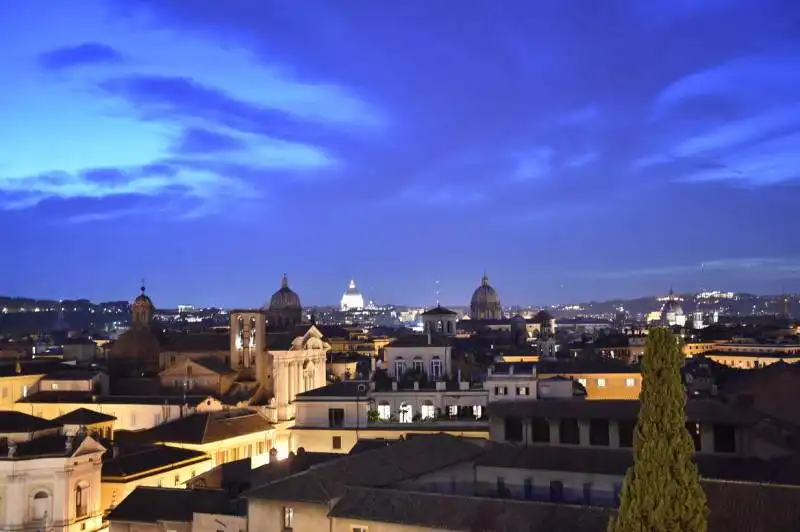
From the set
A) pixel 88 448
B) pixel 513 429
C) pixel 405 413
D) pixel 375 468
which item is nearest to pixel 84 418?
pixel 88 448

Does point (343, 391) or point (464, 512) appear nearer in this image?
point (464, 512)

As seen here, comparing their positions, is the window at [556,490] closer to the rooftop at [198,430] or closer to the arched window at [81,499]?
the arched window at [81,499]

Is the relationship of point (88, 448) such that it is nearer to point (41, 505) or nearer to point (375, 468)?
point (41, 505)

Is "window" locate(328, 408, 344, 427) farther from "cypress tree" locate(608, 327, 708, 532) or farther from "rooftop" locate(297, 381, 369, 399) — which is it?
"cypress tree" locate(608, 327, 708, 532)

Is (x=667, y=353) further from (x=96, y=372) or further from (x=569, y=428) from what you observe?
(x=96, y=372)

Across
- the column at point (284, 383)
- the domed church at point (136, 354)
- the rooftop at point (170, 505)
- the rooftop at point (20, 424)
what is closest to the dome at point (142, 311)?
the domed church at point (136, 354)

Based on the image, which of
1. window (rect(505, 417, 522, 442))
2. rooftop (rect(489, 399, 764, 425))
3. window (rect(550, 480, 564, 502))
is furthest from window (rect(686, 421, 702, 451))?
window (rect(505, 417, 522, 442))

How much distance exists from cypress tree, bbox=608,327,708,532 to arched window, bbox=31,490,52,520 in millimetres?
34284

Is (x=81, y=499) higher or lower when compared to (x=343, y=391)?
lower

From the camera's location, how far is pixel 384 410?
2114 inches

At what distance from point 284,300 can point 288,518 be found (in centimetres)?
9981

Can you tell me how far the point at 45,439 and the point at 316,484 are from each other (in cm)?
2507

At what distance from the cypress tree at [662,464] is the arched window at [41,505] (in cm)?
3428

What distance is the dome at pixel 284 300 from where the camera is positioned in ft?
411
